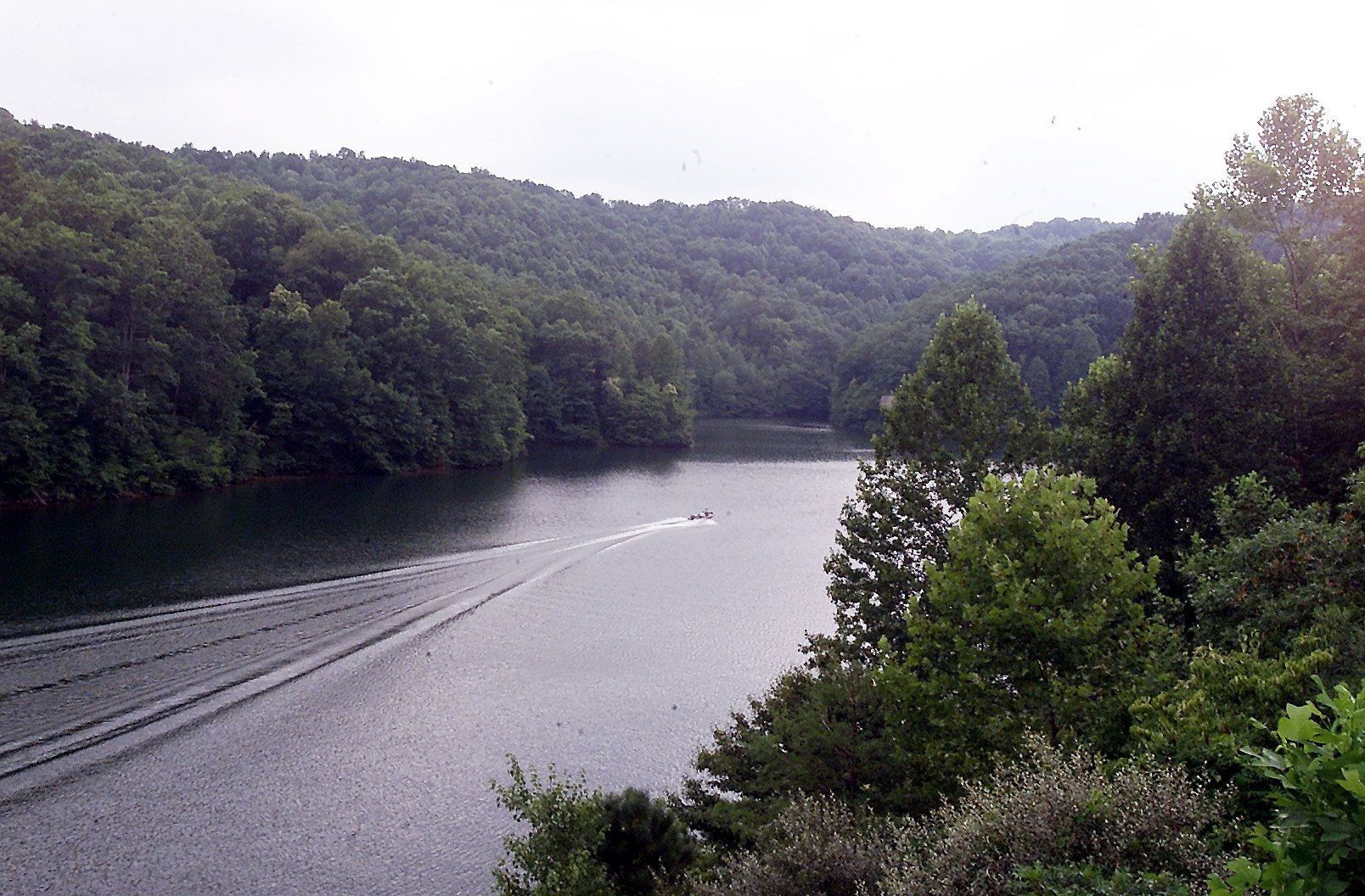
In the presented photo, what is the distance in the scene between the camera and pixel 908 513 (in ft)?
67.2

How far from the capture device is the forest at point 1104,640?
7844 mm

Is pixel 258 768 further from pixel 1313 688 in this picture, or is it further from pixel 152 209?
pixel 152 209

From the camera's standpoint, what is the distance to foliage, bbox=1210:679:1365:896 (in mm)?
4141

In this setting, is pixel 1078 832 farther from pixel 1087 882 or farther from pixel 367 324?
pixel 367 324

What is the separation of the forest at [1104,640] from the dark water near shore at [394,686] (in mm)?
2340

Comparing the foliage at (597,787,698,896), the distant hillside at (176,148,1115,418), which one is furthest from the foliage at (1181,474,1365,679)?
the distant hillside at (176,148,1115,418)

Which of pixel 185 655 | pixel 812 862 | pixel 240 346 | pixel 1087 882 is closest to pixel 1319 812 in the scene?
pixel 1087 882

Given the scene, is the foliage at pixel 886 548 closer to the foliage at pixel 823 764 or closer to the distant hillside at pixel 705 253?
the foliage at pixel 823 764

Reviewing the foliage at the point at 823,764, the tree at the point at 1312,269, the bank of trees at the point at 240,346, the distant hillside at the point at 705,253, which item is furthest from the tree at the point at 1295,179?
the distant hillside at the point at 705,253

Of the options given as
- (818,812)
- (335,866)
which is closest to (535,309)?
(335,866)

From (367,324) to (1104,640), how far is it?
64.3 meters

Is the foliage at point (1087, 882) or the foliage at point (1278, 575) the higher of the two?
the foliage at point (1278, 575)

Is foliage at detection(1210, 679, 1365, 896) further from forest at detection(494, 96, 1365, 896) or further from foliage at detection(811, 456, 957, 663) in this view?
foliage at detection(811, 456, 957, 663)

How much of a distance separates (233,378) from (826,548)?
36991mm
